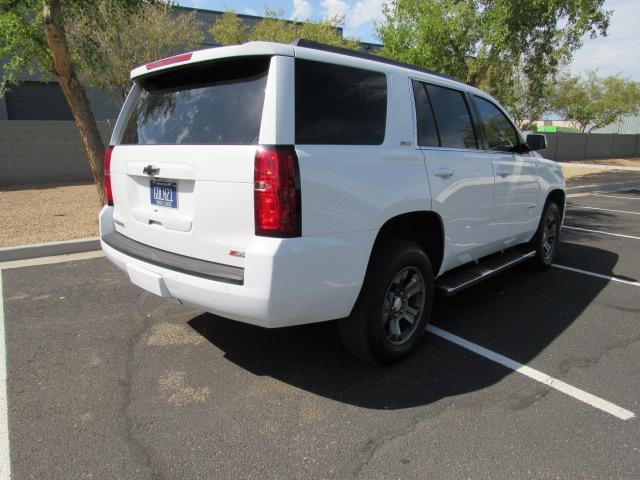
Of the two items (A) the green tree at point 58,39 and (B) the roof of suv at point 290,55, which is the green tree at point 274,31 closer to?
(A) the green tree at point 58,39

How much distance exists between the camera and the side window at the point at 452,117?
3.77 metres

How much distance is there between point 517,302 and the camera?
476 cm

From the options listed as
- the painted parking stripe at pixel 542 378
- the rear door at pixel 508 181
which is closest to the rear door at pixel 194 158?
the painted parking stripe at pixel 542 378

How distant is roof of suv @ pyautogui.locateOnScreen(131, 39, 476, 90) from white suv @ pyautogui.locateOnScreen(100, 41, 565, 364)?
0.01m

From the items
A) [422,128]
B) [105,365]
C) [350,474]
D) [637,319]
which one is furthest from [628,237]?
[105,365]

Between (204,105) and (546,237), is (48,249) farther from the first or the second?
(546,237)

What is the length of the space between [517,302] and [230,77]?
3534 mm

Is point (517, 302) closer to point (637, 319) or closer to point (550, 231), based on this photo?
point (637, 319)

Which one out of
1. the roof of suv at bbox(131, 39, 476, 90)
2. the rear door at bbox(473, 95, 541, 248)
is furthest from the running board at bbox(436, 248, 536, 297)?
the roof of suv at bbox(131, 39, 476, 90)

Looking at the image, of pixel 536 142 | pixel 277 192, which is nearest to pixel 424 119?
pixel 277 192

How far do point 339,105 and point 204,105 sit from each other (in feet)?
2.76

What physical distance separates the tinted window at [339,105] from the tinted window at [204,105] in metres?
0.25

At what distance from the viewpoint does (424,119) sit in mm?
3576

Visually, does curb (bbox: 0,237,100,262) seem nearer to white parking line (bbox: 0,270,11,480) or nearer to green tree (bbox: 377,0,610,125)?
white parking line (bbox: 0,270,11,480)
